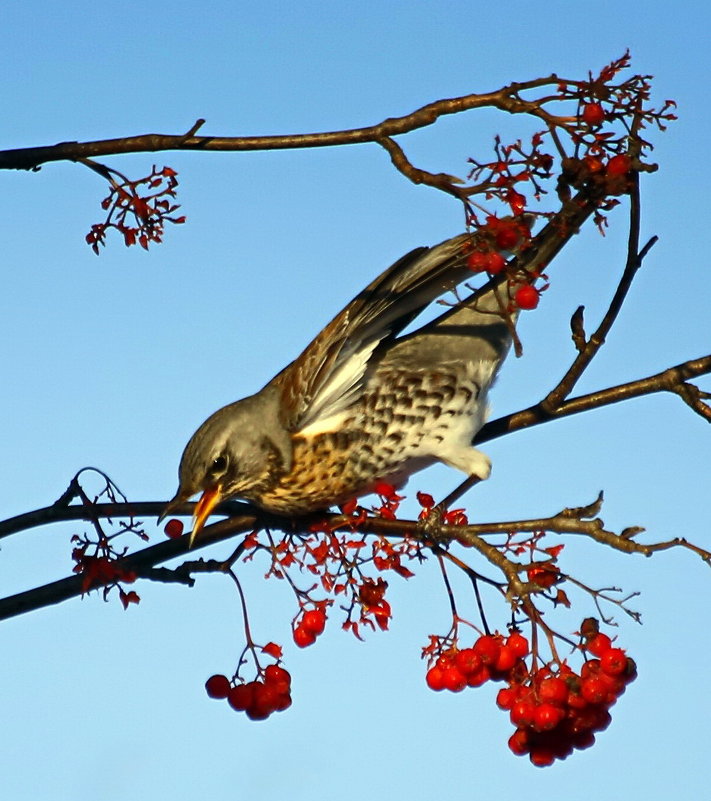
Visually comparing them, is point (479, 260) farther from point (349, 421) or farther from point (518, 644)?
point (349, 421)

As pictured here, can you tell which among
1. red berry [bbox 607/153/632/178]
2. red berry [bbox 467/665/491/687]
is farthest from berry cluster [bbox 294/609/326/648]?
red berry [bbox 607/153/632/178]

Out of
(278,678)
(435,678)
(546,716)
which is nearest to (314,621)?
(278,678)

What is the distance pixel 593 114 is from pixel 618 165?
179 millimetres

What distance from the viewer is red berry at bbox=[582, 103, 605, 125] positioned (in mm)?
3309

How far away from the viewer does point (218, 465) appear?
4551 mm

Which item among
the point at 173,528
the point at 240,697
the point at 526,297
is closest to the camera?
the point at 526,297

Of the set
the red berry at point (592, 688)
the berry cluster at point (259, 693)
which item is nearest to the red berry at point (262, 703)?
the berry cluster at point (259, 693)

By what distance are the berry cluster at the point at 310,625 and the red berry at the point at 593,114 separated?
1.85 m

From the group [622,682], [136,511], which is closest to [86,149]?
[136,511]

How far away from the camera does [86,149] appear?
3576mm

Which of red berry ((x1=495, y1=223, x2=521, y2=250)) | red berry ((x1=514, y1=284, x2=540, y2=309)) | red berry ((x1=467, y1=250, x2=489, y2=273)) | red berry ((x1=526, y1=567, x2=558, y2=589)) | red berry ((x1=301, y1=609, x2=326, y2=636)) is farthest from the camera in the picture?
red berry ((x1=301, y1=609, x2=326, y2=636))

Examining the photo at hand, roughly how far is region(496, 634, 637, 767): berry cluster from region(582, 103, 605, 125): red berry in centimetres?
144

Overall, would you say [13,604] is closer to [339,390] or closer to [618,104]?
[339,390]

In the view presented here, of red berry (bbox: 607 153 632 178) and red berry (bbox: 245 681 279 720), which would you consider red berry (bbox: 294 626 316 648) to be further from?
red berry (bbox: 607 153 632 178)
